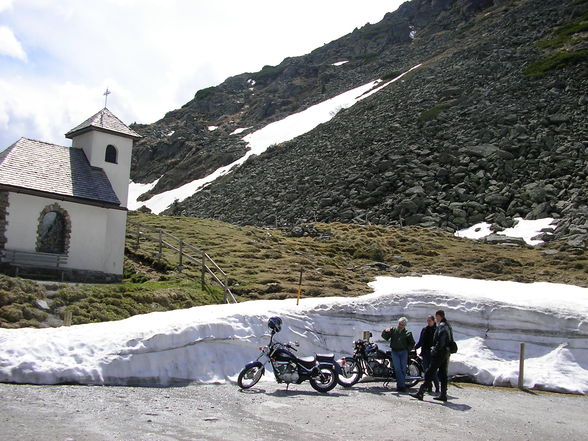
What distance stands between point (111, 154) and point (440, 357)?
61.0ft

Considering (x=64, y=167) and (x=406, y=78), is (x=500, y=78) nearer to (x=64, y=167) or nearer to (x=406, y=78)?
(x=406, y=78)

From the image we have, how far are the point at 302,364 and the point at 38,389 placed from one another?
206 inches

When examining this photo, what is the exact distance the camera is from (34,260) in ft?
71.8

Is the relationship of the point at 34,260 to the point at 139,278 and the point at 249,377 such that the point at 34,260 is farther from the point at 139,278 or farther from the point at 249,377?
the point at 249,377

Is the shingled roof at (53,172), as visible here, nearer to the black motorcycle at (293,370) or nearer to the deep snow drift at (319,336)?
the deep snow drift at (319,336)

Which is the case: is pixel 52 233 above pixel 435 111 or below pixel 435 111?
below

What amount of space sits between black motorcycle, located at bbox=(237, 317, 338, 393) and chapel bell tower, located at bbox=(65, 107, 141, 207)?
591 inches

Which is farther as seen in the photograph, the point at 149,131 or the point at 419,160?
the point at 149,131

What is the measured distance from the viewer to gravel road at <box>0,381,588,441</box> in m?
8.15

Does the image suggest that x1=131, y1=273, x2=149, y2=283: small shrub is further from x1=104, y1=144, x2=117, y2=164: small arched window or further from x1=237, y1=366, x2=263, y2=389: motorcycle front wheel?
x1=237, y1=366, x2=263, y2=389: motorcycle front wheel

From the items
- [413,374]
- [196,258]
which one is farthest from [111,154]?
[413,374]

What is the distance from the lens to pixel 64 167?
24.1 m

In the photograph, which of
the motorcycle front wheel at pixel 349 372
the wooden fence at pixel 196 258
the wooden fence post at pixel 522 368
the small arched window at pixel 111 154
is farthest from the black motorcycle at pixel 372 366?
the small arched window at pixel 111 154

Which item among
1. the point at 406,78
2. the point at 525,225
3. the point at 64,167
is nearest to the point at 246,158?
the point at 406,78
